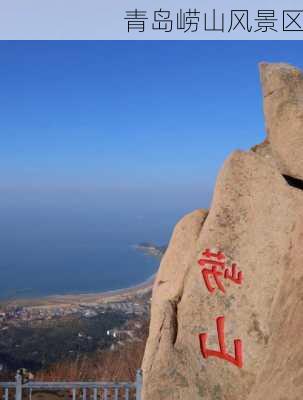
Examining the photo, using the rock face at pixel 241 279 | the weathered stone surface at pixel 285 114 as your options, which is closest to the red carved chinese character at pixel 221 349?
the rock face at pixel 241 279

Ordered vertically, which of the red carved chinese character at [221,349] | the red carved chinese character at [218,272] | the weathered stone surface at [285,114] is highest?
the weathered stone surface at [285,114]

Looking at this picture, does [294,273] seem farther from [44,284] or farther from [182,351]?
[44,284]

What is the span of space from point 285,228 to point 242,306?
2.73 feet

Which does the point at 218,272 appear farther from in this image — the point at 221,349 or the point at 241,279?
the point at 221,349

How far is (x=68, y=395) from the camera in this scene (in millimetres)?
8156

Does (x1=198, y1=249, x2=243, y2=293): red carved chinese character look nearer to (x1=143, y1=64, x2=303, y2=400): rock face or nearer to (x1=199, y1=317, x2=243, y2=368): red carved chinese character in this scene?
(x1=143, y1=64, x2=303, y2=400): rock face

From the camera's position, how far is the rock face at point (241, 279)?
15.6 feet

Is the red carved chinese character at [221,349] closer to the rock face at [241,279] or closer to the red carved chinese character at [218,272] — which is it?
the rock face at [241,279]

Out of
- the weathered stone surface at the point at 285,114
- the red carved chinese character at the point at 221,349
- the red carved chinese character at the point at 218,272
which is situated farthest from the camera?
the red carved chinese character at the point at 218,272

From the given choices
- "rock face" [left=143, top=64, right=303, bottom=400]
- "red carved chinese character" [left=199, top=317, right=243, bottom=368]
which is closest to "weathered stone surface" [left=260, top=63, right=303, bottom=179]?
"rock face" [left=143, top=64, right=303, bottom=400]

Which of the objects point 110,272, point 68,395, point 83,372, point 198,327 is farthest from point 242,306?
point 110,272

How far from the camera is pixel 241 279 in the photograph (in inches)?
197

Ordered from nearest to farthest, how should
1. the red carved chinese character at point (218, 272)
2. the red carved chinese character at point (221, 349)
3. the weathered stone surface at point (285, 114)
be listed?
the weathered stone surface at point (285, 114) < the red carved chinese character at point (221, 349) < the red carved chinese character at point (218, 272)

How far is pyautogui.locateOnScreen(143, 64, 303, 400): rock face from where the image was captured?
187 inches
